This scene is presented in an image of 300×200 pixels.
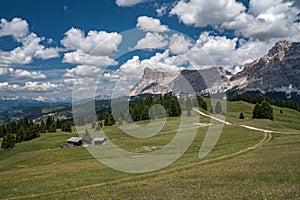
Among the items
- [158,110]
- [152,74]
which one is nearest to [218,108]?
[158,110]

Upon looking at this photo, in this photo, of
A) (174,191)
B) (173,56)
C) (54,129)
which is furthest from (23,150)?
(174,191)

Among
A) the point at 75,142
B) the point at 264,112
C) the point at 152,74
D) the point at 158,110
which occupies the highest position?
the point at 152,74

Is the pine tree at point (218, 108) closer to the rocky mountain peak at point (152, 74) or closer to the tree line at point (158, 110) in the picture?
the tree line at point (158, 110)

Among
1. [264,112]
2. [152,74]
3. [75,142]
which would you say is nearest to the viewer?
[152,74]

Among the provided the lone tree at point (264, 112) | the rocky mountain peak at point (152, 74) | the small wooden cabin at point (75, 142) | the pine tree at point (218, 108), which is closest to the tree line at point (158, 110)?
the pine tree at point (218, 108)

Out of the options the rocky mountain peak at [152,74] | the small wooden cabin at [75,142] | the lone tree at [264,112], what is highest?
the rocky mountain peak at [152,74]

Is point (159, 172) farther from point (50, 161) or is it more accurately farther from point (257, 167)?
point (50, 161)

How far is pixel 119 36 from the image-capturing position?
32.0 metres

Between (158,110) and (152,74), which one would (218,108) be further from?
(152,74)

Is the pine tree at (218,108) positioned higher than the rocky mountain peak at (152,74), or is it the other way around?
the rocky mountain peak at (152,74)

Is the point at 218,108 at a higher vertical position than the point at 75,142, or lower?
higher

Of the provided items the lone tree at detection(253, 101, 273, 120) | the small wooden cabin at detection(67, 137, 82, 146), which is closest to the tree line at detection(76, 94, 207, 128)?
the lone tree at detection(253, 101, 273, 120)

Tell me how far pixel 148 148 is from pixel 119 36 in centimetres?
4223

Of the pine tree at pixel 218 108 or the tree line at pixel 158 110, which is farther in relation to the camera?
the pine tree at pixel 218 108
